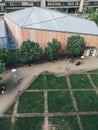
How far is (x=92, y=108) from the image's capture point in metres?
56.7

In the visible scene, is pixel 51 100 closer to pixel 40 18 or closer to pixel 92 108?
pixel 92 108

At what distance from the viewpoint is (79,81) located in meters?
66.2

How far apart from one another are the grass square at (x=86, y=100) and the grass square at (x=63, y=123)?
15.9 feet

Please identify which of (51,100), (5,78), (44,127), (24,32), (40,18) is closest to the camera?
(44,127)

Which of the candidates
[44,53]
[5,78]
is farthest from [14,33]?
[5,78]

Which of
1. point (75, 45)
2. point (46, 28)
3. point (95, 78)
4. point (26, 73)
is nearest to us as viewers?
point (95, 78)

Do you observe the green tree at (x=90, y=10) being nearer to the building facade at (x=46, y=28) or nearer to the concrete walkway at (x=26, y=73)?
the building facade at (x=46, y=28)

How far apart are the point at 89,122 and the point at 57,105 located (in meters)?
9.97

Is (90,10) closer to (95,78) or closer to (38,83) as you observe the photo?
(95,78)

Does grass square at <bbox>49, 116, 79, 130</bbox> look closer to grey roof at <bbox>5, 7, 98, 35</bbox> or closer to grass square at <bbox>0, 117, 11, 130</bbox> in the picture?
grass square at <bbox>0, 117, 11, 130</bbox>

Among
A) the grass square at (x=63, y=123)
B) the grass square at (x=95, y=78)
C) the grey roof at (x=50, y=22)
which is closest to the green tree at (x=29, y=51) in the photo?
the grey roof at (x=50, y=22)

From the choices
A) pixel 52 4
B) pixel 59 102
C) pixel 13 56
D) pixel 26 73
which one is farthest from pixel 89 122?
pixel 52 4

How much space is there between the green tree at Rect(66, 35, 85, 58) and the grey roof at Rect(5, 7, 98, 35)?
156 inches

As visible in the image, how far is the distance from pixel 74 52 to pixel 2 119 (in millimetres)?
35144
